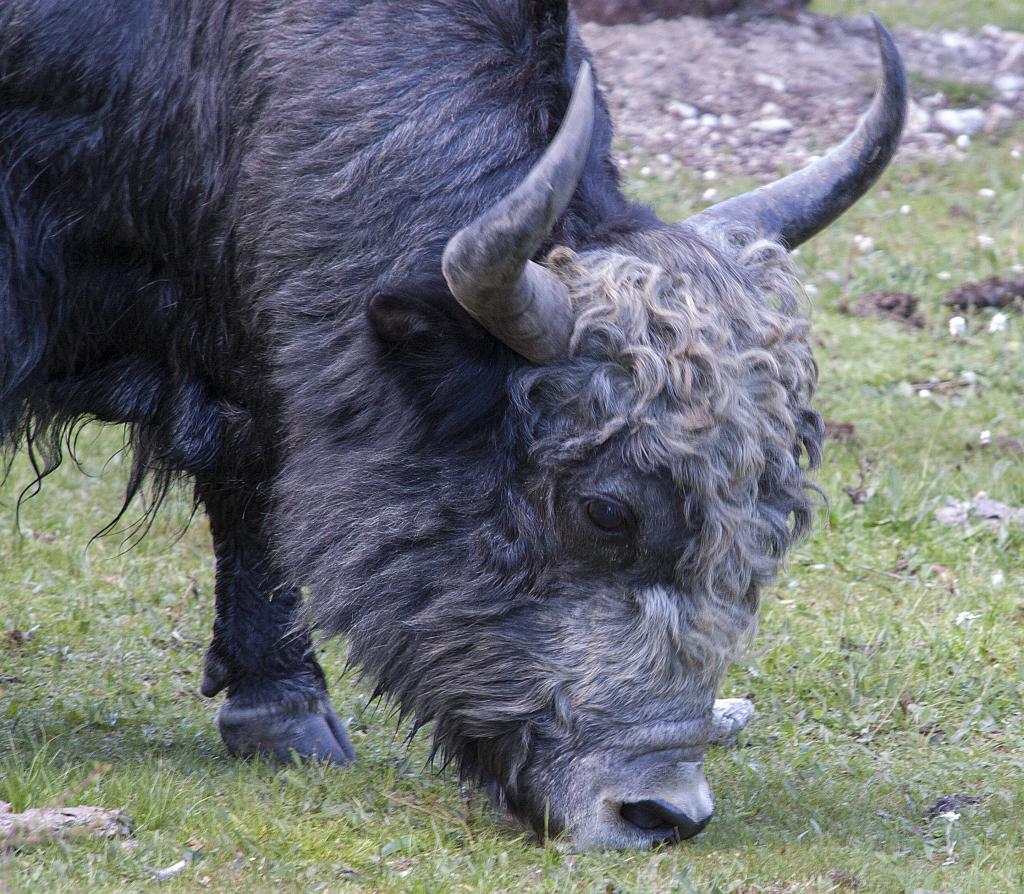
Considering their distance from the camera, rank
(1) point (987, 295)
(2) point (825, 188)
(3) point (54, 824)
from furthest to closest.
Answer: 1. (1) point (987, 295)
2. (2) point (825, 188)
3. (3) point (54, 824)

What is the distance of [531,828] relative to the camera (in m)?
4.08

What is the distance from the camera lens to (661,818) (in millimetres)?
3953

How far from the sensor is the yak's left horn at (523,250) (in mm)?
3580

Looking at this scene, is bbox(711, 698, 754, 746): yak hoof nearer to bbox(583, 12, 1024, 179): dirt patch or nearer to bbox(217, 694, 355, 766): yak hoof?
bbox(217, 694, 355, 766): yak hoof

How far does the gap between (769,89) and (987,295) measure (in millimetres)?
4151

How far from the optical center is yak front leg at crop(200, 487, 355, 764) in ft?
16.9

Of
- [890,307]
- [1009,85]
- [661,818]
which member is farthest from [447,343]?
[1009,85]

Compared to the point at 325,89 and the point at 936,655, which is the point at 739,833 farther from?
the point at 325,89

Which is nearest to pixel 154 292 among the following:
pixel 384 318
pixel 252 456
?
pixel 252 456

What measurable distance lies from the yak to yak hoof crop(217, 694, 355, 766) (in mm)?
705

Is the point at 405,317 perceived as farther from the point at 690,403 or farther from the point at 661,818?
the point at 661,818

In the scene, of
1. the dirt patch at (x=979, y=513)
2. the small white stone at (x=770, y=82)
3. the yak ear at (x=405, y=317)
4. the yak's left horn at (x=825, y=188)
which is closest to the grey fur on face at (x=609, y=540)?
the yak ear at (x=405, y=317)

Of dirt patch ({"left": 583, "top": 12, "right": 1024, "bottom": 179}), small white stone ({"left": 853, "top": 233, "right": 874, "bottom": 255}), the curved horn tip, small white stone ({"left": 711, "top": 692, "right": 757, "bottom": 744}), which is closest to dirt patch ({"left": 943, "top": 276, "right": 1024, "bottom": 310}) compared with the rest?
small white stone ({"left": 853, "top": 233, "right": 874, "bottom": 255})

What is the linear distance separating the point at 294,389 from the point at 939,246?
23.0 ft
